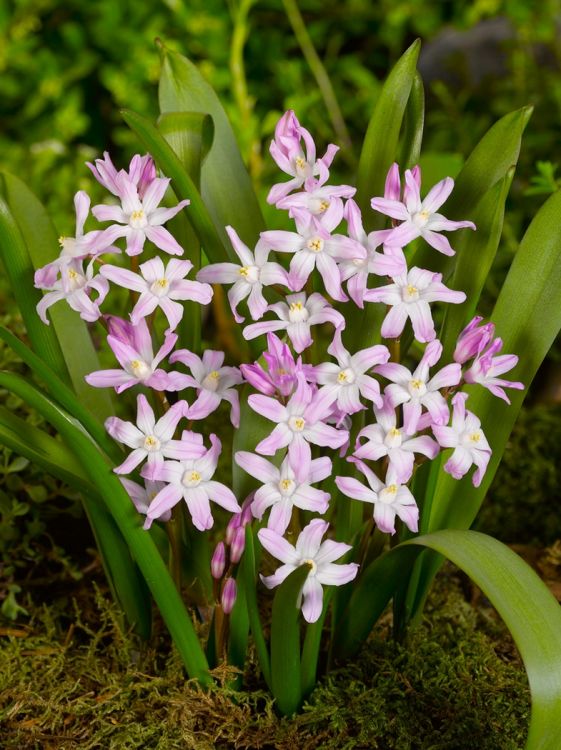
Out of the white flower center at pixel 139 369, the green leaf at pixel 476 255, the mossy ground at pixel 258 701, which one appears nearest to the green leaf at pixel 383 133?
the green leaf at pixel 476 255

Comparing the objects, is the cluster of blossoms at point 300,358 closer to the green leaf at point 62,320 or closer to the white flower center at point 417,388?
the white flower center at point 417,388

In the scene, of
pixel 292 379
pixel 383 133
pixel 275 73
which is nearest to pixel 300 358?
pixel 292 379

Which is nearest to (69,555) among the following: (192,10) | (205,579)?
(205,579)

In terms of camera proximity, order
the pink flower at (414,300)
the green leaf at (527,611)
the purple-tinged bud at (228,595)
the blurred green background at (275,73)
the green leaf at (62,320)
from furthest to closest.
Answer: the blurred green background at (275,73), the green leaf at (62,320), the purple-tinged bud at (228,595), the pink flower at (414,300), the green leaf at (527,611)

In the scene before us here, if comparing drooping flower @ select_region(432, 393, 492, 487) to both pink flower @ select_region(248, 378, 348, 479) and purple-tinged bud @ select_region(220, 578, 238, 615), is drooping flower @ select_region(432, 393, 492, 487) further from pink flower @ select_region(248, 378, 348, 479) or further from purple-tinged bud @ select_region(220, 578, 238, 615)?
purple-tinged bud @ select_region(220, 578, 238, 615)

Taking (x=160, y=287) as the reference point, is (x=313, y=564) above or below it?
below

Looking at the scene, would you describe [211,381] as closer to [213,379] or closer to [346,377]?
[213,379]
